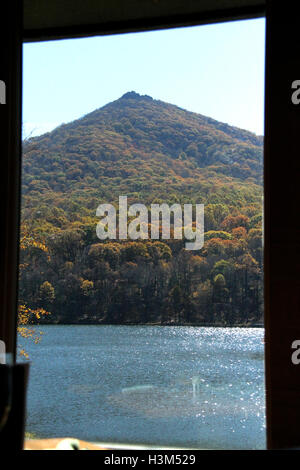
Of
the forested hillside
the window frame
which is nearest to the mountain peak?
the forested hillside

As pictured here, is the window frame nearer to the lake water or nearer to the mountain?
the mountain

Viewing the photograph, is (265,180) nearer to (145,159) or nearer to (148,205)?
(145,159)

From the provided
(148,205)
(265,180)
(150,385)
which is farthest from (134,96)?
(265,180)

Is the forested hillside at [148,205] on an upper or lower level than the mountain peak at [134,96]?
lower

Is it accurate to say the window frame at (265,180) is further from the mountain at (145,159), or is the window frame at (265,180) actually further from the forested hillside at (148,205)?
the forested hillside at (148,205)

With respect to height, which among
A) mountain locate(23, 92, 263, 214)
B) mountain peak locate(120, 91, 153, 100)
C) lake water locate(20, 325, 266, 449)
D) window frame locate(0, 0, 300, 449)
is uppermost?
mountain peak locate(120, 91, 153, 100)

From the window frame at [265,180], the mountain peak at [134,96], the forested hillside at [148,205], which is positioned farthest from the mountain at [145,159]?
the window frame at [265,180]
